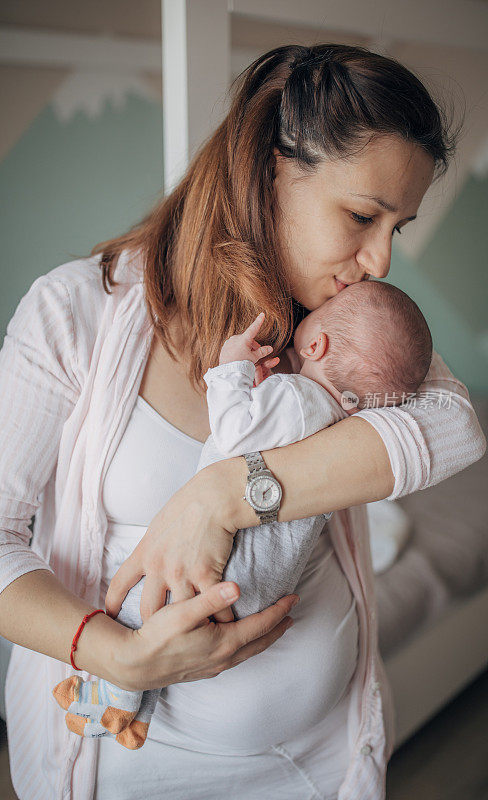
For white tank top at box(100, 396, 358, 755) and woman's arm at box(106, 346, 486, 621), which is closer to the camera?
woman's arm at box(106, 346, 486, 621)

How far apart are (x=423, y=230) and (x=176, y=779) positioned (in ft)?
7.53

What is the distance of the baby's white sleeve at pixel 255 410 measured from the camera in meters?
0.79

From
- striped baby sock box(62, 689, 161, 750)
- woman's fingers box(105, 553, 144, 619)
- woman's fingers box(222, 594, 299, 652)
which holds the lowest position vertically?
striped baby sock box(62, 689, 161, 750)

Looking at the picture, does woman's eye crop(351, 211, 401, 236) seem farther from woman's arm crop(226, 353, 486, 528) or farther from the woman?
Result: woman's arm crop(226, 353, 486, 528)

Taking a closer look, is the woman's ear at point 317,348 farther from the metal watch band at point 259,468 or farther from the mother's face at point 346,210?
the metal watch band at point 259,468

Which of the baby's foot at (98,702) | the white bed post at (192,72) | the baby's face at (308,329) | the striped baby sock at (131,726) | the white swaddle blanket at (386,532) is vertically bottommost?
the white swaddle blanket at (386,532)

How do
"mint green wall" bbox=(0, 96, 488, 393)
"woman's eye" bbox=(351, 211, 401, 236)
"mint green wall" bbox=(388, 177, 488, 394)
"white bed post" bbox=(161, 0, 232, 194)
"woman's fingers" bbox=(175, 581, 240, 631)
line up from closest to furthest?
1. "woman's fingers" bbox=(175, 581, 240, 631)
2. "woman's eye" bbox=(351, 211, 401, 236)
3. "white bed post" bbox=(161, 0, 232, 194)
4. "mint green wall" bbox=(0, 96, 488, 393)
5. "mint green wall" bbox=(388, 177, 488, 394)

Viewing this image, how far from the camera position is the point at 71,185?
1950mm

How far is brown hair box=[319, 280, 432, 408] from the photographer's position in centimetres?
90

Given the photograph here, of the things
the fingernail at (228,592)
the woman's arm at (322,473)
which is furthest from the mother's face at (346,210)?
the fingernail at (228,592)

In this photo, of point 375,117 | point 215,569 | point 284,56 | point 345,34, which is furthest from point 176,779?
point 345,34

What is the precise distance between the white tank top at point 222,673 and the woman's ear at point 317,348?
0.70 ft

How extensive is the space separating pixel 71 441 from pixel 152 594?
0.80ft

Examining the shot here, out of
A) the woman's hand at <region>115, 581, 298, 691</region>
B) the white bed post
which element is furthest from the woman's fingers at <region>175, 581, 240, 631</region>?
the white bed post
